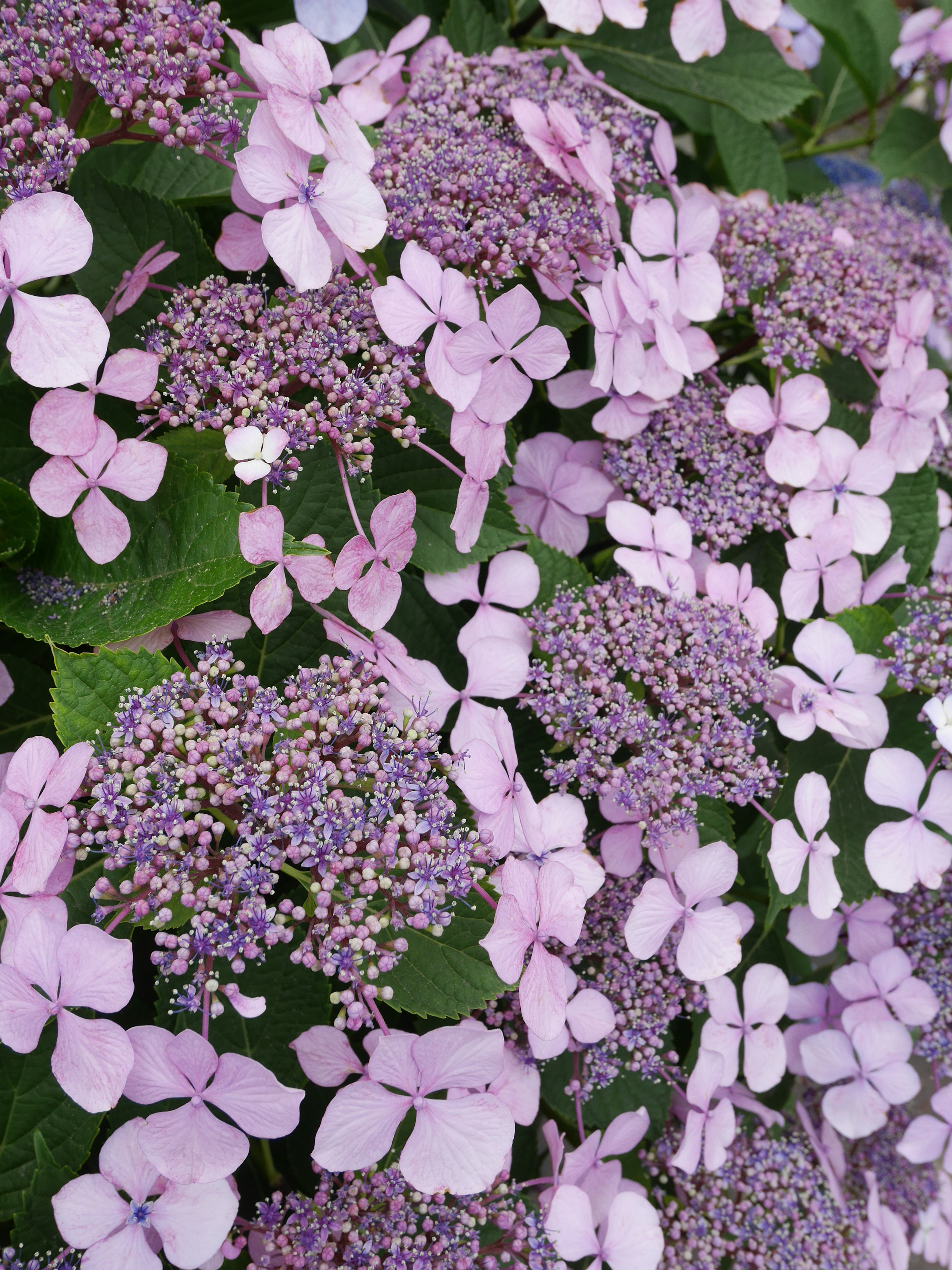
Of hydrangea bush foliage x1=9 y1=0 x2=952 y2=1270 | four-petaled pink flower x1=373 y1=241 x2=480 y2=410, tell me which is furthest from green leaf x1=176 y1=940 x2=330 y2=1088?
four-petaled pink flower x1=373 y1=241 x2=480 y2=410

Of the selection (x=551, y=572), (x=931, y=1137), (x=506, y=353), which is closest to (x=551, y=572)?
(x=551, y=572)

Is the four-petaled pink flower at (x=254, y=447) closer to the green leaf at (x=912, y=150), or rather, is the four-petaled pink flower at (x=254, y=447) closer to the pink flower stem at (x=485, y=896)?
the pink flower stem at (x=485, y=896)

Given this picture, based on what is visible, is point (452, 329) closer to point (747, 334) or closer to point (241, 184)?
point (241, 184)

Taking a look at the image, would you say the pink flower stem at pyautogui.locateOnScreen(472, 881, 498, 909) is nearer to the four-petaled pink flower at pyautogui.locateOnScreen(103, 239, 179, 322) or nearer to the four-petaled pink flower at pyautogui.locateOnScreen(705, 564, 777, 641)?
the four-petaled pink flower at pyautogui.locateOnScreen(705, 564, 777, 641)

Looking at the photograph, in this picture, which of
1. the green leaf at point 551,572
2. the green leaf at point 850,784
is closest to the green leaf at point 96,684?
the green leaf at point 551,572

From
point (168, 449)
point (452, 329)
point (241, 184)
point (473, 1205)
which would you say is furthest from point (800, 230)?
point (473, 1205)

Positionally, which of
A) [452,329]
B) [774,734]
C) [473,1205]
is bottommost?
[473,1205]
